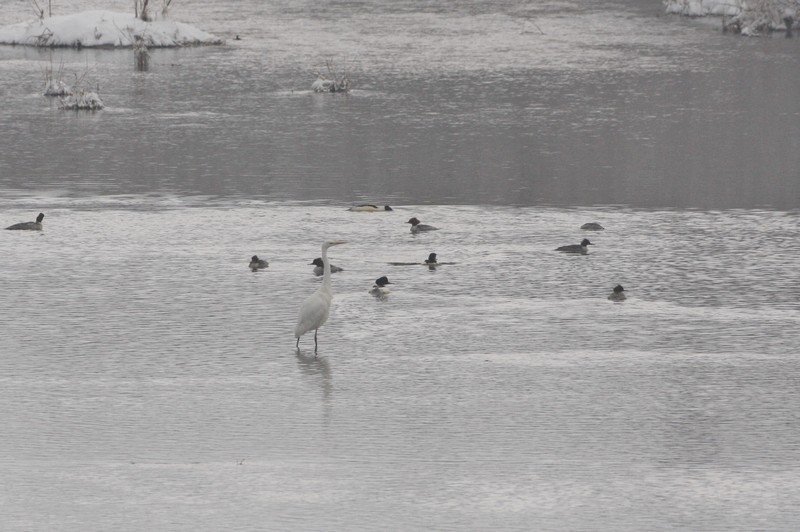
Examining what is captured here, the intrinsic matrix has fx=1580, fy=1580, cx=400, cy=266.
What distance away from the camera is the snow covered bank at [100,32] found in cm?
6462

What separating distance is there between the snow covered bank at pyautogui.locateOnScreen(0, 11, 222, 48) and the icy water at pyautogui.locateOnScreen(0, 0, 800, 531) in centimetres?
1436

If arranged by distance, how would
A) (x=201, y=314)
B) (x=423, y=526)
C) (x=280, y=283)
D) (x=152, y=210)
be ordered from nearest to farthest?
1. (x=423, y=526)
2. (x=201, y=314)
3. (x=280, y=283)
4. (x=152, y=210)

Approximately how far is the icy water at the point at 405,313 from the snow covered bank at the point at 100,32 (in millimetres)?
14357

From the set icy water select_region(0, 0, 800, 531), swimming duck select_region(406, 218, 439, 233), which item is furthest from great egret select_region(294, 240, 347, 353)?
swimming duck select_region(406, 218, 439, 233)

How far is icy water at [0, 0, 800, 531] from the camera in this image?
49.7 feet

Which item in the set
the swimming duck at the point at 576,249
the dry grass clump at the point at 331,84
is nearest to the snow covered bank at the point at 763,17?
the dry grass clump at the point at 331,84

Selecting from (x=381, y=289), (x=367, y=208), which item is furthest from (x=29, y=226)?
(x=381, y=289)

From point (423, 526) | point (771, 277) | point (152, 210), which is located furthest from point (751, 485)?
point (152, 210)

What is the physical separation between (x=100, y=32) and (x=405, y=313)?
148ft

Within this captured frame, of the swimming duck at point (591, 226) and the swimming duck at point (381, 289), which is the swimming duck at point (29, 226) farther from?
the swimming duck at point (591, 226)

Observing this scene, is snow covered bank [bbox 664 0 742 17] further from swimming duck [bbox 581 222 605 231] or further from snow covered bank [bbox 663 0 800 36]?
→ swimming duck [bbox 581 222 605 231]

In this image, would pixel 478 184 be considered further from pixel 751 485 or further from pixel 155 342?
pixel 751 485

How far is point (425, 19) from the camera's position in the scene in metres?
74.2

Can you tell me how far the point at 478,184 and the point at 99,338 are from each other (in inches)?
587
